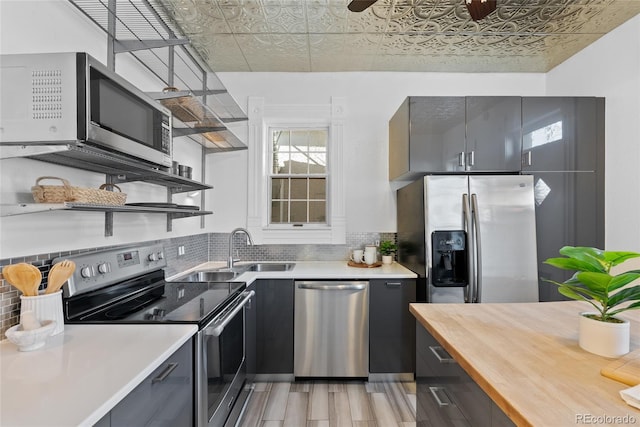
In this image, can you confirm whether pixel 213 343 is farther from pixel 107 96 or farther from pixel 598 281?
pixel 598 281

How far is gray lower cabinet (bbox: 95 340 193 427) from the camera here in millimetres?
898

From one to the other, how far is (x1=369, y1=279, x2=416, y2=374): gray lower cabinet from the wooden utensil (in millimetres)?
1937

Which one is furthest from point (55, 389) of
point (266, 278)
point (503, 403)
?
point (266, 278)

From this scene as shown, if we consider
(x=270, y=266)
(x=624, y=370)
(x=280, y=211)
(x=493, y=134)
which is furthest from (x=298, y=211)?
(x=624, y=370)

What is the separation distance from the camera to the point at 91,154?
4.08 feet

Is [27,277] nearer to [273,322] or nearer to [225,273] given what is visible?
[225,273]

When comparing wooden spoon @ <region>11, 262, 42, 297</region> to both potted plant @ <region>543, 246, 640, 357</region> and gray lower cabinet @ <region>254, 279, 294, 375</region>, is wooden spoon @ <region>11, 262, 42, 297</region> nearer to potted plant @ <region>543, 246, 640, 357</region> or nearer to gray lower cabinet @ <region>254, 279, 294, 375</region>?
gray lower cabinet @ <region>254, 279, 294, 375</region>

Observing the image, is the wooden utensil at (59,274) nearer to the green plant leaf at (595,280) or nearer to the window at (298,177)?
the green plant leaf at (595,280)

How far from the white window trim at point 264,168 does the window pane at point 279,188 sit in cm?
14

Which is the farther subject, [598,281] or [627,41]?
[627,41]

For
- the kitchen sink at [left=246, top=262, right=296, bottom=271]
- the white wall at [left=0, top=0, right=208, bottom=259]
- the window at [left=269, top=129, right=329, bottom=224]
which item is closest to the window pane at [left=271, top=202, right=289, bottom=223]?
the window at [left=269, top=129, right=329, bottom=224]

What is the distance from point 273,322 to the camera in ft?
8.43

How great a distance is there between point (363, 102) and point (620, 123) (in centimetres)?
207

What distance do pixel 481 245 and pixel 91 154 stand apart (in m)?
2.48
